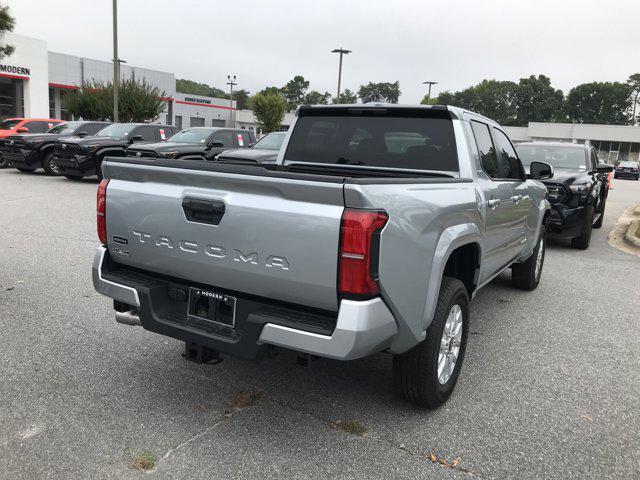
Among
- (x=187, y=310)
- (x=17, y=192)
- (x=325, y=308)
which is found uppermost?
(x=325, y=308)

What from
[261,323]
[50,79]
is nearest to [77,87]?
[50,79]

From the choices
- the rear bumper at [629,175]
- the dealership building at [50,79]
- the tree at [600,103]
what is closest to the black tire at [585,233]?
the dealership building at [50,79]

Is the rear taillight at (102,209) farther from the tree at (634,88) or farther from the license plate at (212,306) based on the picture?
the tree at (634,88)

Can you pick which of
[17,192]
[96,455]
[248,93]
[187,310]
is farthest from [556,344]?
[248,93]

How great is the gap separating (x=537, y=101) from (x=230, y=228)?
5174 inches

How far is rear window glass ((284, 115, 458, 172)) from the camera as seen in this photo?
406 cm

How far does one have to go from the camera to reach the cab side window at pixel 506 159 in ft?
15.6

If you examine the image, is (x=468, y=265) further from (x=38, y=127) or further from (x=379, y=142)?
(x=38, y=127)

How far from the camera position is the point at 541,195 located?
19.4 feet

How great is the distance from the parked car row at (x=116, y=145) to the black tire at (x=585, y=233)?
6.41 meters

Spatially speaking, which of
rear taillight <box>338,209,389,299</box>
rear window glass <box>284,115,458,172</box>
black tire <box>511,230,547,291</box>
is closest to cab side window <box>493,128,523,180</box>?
rear window glass <box>284,115,458,172</box>

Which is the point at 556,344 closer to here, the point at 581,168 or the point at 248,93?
the point at 581,168

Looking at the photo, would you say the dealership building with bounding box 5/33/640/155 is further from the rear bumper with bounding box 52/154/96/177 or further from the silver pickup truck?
the silver pickup truck

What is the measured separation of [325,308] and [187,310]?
89 centimetres
